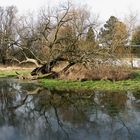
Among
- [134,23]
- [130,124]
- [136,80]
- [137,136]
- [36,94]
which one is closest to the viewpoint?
[137,136]

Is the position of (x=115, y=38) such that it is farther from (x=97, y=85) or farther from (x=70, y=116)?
(x=70, y=116)

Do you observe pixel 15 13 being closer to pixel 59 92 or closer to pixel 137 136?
pixel 59 92

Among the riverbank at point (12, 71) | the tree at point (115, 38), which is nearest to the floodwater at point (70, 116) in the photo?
the tree at point (115, 38)

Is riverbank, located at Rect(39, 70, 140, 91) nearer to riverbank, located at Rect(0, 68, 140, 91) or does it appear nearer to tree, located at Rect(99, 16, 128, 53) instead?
riverbank, located at Rect(0, 68, 140, 91)

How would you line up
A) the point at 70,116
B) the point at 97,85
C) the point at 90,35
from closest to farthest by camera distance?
the point at 70,116, the point at 97,85, the point at 90,35

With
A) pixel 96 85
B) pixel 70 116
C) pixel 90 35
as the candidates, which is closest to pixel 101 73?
pixel 96 85

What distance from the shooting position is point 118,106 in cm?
1606

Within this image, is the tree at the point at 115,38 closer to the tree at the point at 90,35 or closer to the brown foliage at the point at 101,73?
the tree at the point at 90,35

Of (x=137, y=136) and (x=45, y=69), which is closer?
(x=137, y=136)

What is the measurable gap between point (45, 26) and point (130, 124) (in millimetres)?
21735

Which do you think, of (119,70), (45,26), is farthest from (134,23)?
(119,70)

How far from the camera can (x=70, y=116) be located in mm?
14047

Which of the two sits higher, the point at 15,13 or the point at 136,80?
the point at 15,13

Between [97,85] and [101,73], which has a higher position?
[101,73]
